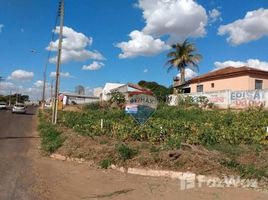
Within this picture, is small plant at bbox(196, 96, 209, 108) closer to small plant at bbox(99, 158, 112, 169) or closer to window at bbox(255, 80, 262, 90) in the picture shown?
window at bbox(255, 80, 262, 90)

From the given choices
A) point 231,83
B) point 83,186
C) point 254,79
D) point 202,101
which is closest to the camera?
point 83,186

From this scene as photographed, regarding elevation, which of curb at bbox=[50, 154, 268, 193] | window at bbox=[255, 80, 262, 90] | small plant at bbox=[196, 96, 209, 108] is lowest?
curb at bbox=[50, 154, 268, 193]

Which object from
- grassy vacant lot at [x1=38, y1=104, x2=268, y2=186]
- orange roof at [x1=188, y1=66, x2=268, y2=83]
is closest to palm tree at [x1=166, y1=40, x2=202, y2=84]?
orange roof at [x1=188, y1=66, x2=268, y2=83]

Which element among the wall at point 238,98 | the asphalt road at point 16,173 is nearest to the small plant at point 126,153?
the asphalt road at point 16,173

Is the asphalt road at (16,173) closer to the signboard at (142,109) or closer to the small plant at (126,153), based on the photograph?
the small plant at (126,153)

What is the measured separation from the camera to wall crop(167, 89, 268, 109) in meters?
29.7

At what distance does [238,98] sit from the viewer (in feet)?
107

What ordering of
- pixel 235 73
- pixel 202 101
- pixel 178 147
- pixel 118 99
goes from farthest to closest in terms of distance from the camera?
1. pixel 118 99
2. pixel 235 73
3. pixel 202 101
4. pixel 178 147

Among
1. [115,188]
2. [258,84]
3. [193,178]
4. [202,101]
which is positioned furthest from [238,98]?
[115,188]

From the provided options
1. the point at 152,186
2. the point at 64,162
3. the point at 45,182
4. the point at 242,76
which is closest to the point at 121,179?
the point at 152,186

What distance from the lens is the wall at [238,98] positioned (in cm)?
2969

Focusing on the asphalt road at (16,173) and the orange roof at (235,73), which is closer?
the asphalt road at (16,173)

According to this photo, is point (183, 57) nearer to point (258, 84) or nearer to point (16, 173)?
point (258, 84)

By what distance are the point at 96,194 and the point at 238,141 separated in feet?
23.1
